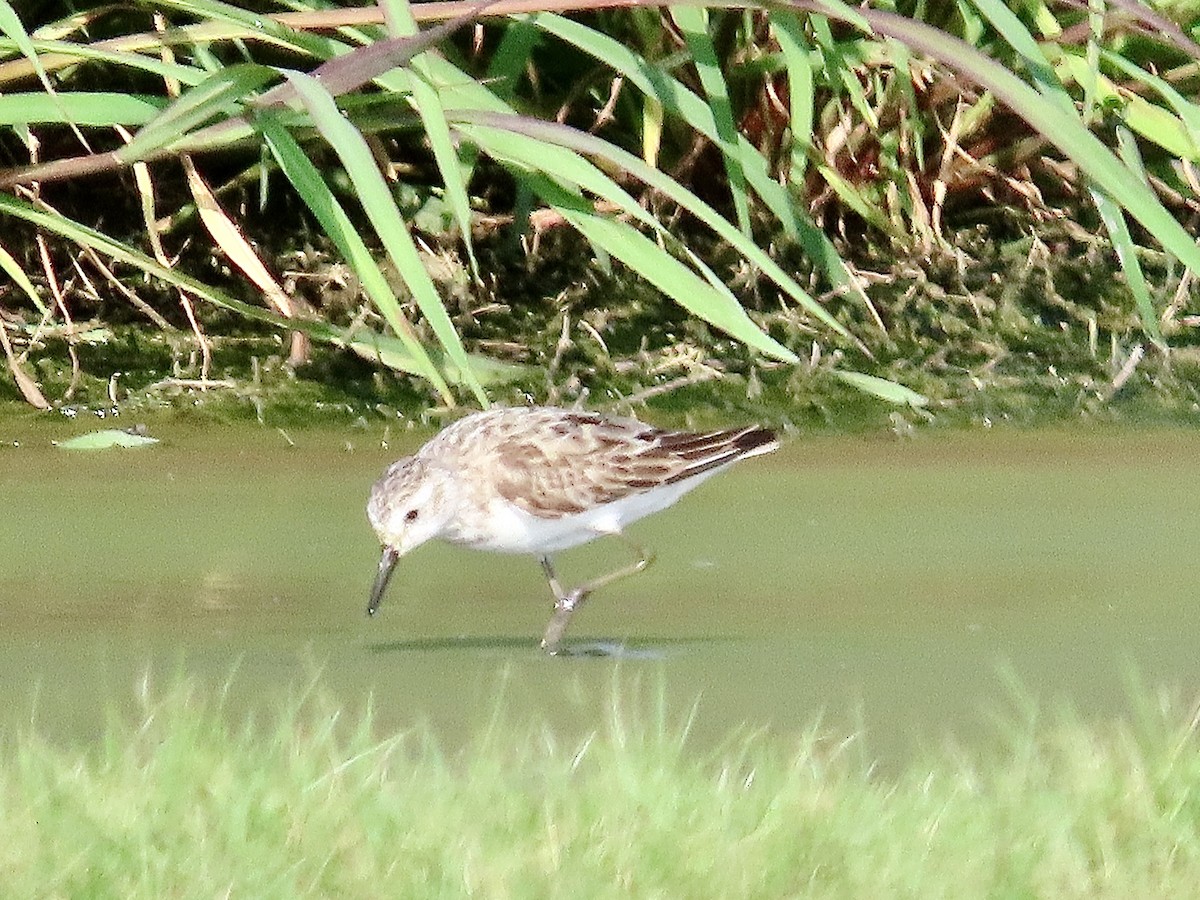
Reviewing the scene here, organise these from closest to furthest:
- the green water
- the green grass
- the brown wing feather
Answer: the green grass → the green water → the brown wing feather

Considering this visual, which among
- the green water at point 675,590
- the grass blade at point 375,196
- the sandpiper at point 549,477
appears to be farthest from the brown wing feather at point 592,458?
the grass blade at point 375,196

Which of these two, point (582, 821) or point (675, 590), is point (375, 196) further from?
point (582, 821)

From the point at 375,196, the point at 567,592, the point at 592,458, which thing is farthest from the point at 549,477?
the point at 375,196

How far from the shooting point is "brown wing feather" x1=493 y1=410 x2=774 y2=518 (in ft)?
13.3

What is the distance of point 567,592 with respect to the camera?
3922 millimetres

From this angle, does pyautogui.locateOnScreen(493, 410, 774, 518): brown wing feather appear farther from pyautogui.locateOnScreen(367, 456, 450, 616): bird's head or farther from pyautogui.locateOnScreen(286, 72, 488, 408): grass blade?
pyautogui.locateOnScreen(286, 72, 488, 408): grass blade

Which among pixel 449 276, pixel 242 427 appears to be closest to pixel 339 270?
pixel 449 276

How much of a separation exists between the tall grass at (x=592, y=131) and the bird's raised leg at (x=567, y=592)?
390 mm

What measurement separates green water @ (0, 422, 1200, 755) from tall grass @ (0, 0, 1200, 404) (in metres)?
0.33

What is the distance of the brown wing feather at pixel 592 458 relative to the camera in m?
4.05

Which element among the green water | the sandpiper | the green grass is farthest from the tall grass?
the green grass

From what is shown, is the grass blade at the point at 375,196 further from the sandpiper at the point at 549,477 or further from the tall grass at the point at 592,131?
the sandpiper at the point at 549,477

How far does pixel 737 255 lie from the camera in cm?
549

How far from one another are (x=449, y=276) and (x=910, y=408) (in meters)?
1.04
